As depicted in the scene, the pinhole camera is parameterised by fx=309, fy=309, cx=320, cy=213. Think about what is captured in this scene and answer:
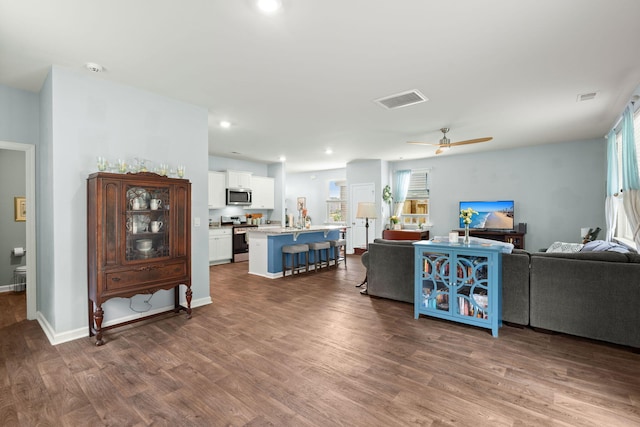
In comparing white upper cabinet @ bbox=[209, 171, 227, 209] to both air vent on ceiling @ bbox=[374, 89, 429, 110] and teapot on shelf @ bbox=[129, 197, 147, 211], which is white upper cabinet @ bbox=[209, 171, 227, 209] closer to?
teapot on shelf @ bbox=[129, 197, 147, 211]

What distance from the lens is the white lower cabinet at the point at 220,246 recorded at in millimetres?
7234

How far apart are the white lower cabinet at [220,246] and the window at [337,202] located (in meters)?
3.92

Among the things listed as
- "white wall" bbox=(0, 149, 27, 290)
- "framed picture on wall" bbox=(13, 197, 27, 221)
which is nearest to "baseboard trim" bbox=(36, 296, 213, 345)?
"white wall" bbox=(0, 149, 27, 290)

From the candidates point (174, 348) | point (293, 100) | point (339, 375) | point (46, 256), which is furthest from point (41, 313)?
point (293, 100)

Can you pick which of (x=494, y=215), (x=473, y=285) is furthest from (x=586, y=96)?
(x=494, y=215)

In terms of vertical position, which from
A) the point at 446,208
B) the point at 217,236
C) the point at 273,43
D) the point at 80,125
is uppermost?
the point at 273,43

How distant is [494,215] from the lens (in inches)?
278

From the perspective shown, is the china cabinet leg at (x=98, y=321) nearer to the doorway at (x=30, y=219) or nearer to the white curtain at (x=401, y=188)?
the doorway at (x=30, y=219)

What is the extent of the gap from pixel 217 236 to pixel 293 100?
4.46 m

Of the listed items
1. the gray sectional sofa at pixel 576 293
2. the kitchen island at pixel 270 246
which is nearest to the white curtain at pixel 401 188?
the kitchen island at pixel 270 246

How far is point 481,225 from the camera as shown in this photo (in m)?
7.12

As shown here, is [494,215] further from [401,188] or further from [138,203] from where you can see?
[138,203]

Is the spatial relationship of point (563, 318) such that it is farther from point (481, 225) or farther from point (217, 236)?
point (217, 236)

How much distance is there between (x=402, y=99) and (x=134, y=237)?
3.49 m
